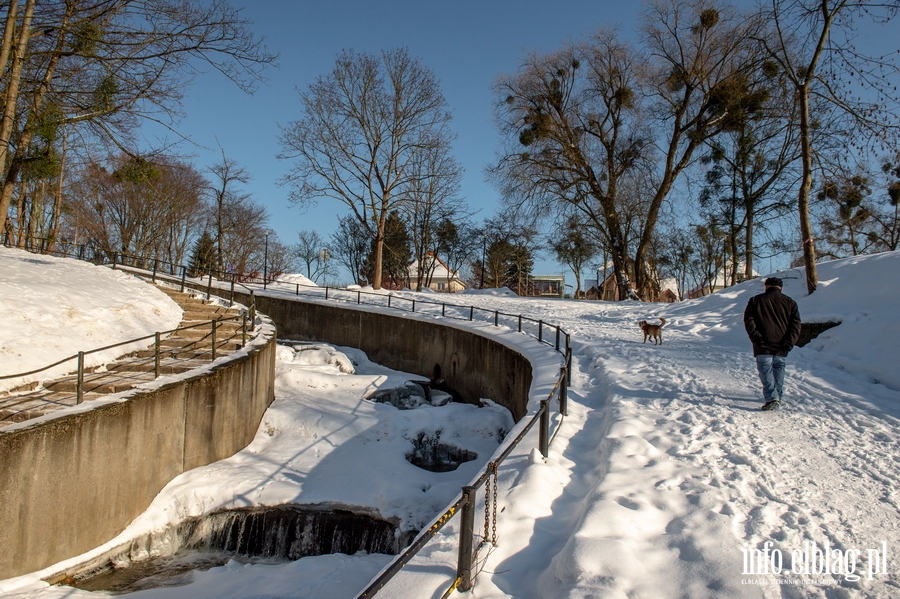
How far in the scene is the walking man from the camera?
22.5 feet

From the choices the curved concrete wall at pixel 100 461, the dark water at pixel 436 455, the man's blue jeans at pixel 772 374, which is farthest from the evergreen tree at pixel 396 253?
the man's blue jeans at pixel 772 374

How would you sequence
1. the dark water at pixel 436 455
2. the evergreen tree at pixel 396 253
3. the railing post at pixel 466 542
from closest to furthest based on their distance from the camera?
the railing post at pixel 466 542, the dark water at pixel 436 455, the evergreen tree at pixel 396 253

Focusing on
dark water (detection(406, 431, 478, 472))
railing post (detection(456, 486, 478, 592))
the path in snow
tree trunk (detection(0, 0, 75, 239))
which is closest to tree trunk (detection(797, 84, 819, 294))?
the path in snow

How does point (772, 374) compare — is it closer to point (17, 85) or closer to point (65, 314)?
point (65, 314)

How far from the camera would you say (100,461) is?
7.87 meters

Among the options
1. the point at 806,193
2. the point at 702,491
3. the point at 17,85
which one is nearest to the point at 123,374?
the point at 17,85

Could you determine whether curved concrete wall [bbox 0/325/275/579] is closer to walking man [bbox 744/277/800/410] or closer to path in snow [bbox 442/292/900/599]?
path in snow [bbox 442/292/900/599]

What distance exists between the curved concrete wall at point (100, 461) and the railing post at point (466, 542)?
21.0ft

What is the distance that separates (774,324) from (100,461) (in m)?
9.50

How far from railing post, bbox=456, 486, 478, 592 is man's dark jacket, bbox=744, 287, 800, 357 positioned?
16.9 feet

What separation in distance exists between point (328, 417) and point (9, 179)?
11.3 meters

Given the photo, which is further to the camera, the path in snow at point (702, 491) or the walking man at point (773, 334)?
the walking man at point (773, 334)

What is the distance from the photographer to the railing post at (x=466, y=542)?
3299mm

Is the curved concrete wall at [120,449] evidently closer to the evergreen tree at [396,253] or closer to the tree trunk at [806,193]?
the tree trunk at [806,193]
